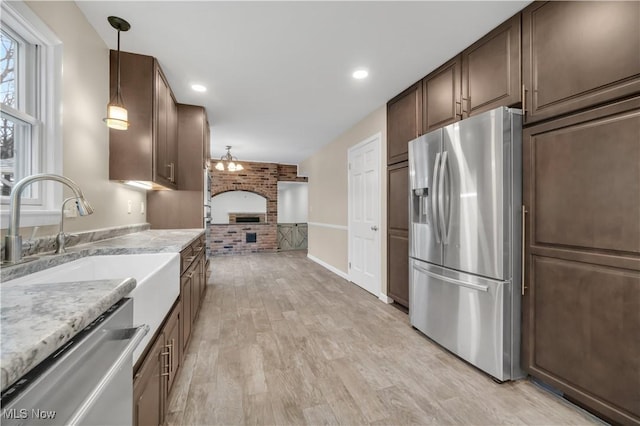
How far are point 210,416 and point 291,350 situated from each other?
82 centimetres

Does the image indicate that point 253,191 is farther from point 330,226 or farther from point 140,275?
point 140,275

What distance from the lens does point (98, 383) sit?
2.04 feet

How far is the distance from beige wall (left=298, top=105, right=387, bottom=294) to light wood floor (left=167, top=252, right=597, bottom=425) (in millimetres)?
1161

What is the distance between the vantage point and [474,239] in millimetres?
1977

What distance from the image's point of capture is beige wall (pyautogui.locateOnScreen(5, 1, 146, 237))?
166cm

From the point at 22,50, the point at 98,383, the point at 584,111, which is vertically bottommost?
the point at 98,383

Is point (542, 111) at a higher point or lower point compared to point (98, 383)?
higher

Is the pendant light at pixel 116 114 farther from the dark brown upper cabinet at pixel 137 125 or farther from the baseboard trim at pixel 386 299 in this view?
the baseboard trim at pixel 386 299

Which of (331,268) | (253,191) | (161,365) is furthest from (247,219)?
(161,365)

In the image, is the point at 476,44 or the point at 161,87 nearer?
the point at 476,44

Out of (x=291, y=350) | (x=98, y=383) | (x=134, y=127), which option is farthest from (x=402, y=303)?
(x=134, y=127)

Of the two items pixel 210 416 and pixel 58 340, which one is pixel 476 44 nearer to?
pixel 58 340

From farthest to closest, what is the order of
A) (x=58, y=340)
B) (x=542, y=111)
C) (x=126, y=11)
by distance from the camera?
1. (x=126, y=11)
2. (x=542, y=111)
3. (x=58, y=340)

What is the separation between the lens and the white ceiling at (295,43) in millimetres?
1828
